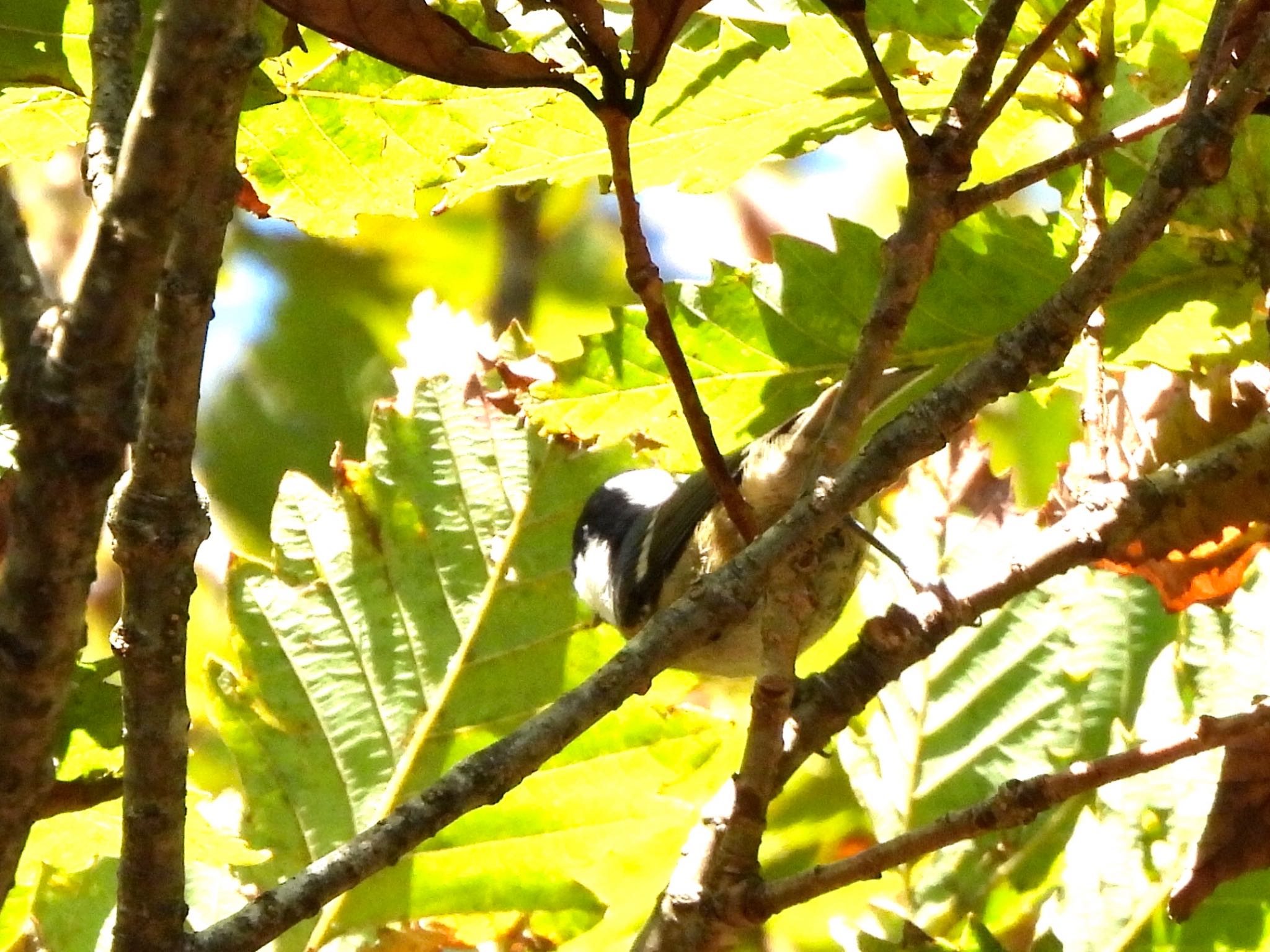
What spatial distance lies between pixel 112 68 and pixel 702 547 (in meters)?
1.28

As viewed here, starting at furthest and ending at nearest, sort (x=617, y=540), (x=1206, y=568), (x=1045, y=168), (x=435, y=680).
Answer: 1. (x=617, y=540)
2. (x=435, y=680)
3. (x=1206, y=568)
4. (x=1045, y=168)

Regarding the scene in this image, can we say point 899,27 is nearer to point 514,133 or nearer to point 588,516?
point 514,133

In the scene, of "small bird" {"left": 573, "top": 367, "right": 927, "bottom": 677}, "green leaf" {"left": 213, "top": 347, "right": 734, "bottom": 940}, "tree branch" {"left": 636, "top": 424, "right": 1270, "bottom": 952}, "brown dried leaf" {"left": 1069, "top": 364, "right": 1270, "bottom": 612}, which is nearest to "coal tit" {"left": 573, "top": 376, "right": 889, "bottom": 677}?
"small bird" {"left": 573, "top": 367, "right": 927, "bottom": 677}

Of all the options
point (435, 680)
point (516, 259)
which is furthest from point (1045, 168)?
point (516, 259)

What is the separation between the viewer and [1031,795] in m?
0.88

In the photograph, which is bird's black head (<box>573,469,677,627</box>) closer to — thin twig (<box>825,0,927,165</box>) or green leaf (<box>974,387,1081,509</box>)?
green leaf (<box>974,387,1081,509</box>)

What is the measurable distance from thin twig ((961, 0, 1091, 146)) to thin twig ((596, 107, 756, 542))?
0.68 feet

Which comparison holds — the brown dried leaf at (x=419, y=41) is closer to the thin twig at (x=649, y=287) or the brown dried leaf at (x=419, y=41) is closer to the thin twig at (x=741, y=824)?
the thin twig at (x=649, y=287)

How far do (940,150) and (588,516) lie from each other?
1.43m

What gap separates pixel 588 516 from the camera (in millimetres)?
2320

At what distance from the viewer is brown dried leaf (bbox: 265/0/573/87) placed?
0.81m

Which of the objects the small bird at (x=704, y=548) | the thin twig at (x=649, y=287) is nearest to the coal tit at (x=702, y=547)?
the small bird at (x=704, y=548)

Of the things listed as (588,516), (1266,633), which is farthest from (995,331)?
(588,516)

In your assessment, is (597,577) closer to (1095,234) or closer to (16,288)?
(1095,234)
